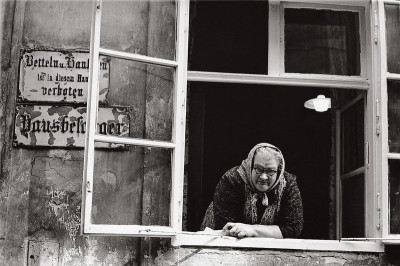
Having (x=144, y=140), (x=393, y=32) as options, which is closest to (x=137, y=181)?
(x=144, y=140)

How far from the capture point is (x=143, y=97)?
166 inches

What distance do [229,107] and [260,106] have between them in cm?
36

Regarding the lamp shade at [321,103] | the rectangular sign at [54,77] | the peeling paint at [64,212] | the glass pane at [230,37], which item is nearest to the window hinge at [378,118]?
the rectangular sign at [54,77]

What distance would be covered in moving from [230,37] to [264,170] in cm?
260

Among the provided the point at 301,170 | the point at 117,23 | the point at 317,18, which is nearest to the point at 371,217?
Answer: the point at 317,18

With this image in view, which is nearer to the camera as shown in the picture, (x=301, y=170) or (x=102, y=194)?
(x=102, y=194)

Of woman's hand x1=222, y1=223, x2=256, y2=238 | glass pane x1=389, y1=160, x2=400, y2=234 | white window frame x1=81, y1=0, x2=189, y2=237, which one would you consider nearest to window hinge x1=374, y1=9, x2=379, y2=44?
glass pane x1=389, y1=160, x2=400, y2=234

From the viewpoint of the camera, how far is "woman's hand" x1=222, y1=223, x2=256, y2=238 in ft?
13.5

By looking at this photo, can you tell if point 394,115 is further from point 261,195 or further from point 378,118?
point 261,195

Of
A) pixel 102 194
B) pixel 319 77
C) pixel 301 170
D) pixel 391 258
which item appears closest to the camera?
pixel 102 194

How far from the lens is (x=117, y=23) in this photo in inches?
169

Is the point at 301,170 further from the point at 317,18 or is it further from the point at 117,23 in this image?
the point at 117,23

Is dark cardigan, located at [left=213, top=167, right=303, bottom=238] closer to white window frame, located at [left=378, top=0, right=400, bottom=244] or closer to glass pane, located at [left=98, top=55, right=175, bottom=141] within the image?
white window frame, located at [left=378, top=0, right=400, bottom=244]

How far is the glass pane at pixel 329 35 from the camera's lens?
480 centimetres
